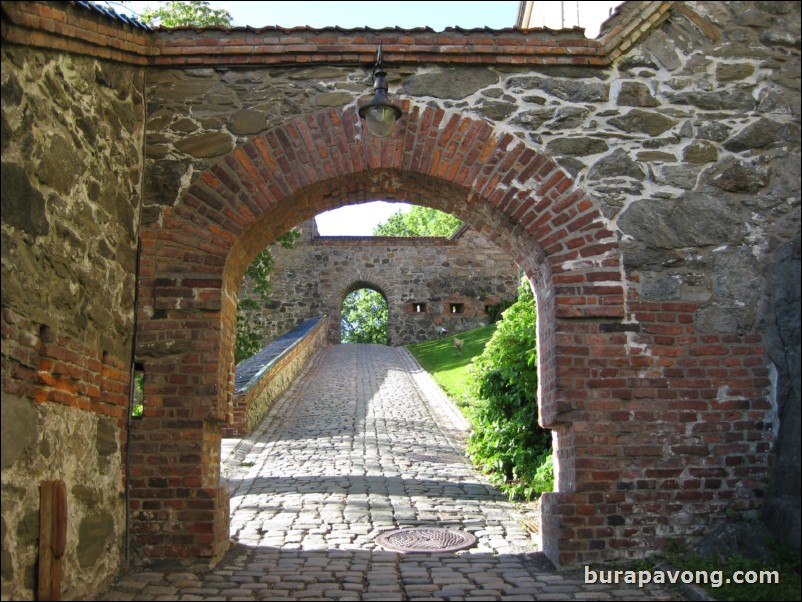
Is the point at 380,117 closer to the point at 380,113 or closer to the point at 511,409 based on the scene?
the point at 380,113

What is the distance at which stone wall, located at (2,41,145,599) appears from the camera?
4168mm

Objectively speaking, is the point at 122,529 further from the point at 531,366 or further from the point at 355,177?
the point at 531,366

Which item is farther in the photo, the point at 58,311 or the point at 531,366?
the point at 531,366

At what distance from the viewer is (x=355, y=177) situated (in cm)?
646

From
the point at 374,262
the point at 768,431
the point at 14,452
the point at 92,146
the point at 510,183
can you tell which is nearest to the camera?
the point at 14,452

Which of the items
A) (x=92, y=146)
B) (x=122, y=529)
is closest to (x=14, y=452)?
(x=122, y=529)

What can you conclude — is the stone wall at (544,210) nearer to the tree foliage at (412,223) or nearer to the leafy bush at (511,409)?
the leafy bush at (511,409)

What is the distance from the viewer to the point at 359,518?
296 inches

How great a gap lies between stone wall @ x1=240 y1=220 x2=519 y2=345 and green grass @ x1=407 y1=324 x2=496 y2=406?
4.69 ft

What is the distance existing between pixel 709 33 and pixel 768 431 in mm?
3205

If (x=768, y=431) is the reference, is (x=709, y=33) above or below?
above

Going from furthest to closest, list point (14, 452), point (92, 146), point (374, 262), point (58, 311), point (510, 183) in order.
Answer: point (374, 262) < point (510, 183) < point (92, 146) < point (58, 311) < point (14, 452)

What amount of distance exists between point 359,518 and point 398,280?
21681 millimetres

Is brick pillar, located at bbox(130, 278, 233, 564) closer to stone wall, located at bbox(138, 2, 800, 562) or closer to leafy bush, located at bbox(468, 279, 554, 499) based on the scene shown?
stone wall, located at bbox(138, 2, 800, 562)
